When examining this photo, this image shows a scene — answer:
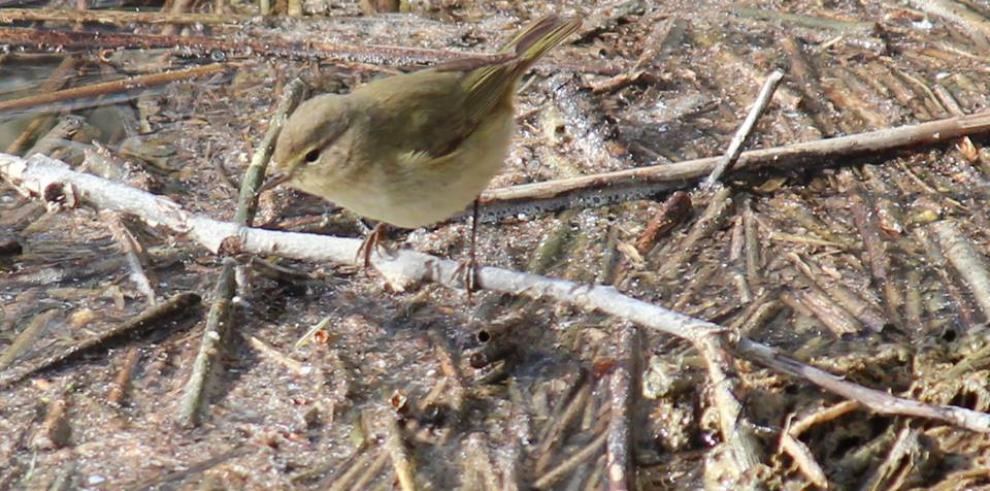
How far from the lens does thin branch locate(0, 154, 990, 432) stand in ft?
13.1

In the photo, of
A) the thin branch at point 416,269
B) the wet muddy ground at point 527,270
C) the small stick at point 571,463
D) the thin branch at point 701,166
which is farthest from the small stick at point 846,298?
the small stick at point 571,463

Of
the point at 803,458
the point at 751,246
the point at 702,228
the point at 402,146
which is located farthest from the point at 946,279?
the point at 402,146

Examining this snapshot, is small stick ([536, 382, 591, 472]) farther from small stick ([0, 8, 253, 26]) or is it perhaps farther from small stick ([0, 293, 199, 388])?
small stick ([0, 8, 253, 26])

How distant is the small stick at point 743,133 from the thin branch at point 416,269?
119 centimetres

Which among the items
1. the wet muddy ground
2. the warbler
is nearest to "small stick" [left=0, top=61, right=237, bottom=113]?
the wet muddy ground

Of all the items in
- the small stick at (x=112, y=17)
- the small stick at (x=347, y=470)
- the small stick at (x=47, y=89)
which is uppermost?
the small stick at (x=347, y=470)

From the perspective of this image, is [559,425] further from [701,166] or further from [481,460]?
[701,166]

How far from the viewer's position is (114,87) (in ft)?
21.4

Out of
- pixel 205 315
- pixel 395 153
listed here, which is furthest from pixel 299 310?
pixel 395 153

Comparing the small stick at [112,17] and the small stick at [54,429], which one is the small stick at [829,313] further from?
the small stick at [112,17]

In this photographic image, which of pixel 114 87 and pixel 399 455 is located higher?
pixel 399 455

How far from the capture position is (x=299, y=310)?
5023 millimetres

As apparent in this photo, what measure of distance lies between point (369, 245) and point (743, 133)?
5.58 ft

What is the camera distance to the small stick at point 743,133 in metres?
5.46
